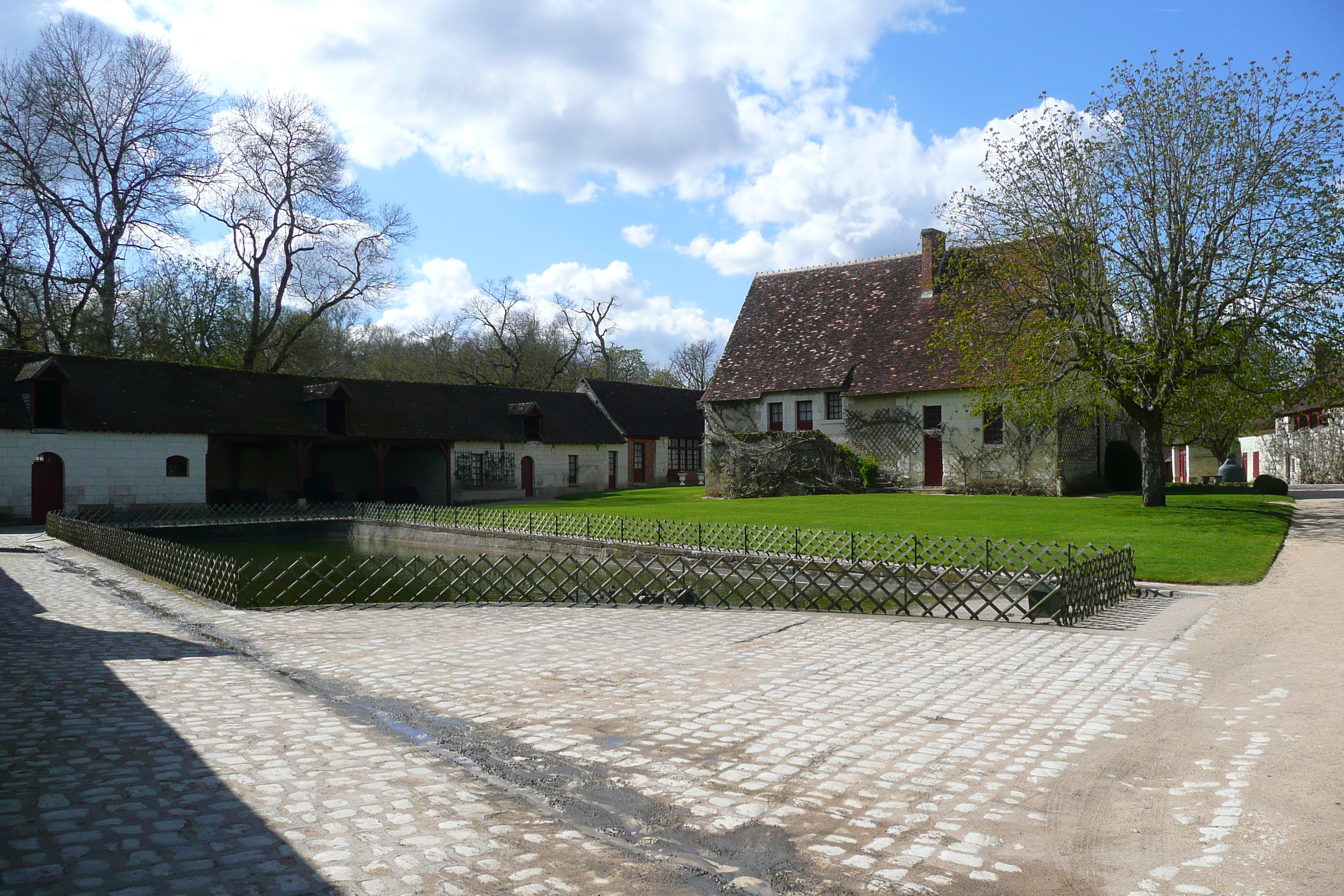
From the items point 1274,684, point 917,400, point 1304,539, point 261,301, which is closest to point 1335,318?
point 1304,539

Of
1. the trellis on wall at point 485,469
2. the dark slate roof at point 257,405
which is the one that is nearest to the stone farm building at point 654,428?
the dark slate roof at point 257,405

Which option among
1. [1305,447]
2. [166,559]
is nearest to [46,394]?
[166,559]

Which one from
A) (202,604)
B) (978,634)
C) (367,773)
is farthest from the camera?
(202,604)

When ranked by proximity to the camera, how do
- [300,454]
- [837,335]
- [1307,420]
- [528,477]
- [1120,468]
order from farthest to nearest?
[1307,420], [528,477], [837,335], [300,454], [1120,468]

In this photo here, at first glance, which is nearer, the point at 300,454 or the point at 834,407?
the point at 300,454

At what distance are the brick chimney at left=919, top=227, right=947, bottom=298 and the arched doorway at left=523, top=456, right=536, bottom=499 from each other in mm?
19183

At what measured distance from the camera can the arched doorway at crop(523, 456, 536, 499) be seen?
4119 centimetres

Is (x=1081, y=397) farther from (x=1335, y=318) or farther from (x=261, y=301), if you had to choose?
(x=261, y=301)

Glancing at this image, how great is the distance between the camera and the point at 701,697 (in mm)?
7738

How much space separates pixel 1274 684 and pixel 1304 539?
14.6 metres

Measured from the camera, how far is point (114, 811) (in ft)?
16.4

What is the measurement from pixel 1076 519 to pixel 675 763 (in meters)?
19.2

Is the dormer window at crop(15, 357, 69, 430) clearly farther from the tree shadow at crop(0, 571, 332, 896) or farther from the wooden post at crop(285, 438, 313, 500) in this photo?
the tree shadow at crop(0, 571, 332, 896)

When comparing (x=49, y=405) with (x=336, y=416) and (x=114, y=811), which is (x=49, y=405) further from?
(x=114, y=811)
